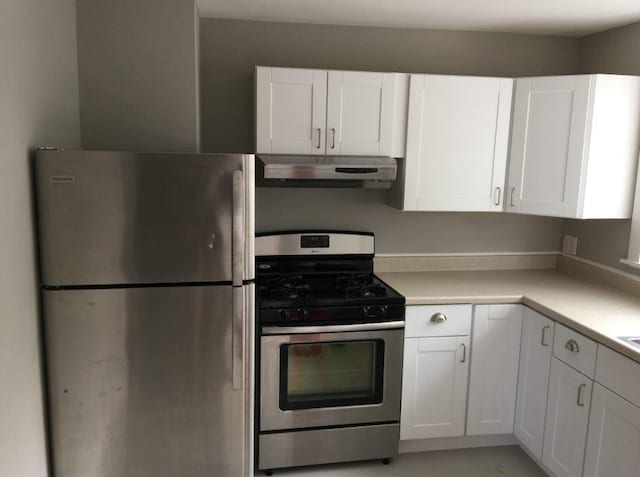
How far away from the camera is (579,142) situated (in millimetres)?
2650

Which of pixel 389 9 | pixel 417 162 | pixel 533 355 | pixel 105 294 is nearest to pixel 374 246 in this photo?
pixel 417 162

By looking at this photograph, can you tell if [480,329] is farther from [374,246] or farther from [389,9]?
[389,9]

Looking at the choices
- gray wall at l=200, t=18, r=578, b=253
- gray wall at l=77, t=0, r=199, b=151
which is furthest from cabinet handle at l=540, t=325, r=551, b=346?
gray wall at l=77, t=0, r=199, b=151

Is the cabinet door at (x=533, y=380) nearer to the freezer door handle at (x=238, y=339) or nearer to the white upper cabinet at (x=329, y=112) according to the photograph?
the white upper cabinet at (x=329, y=112)

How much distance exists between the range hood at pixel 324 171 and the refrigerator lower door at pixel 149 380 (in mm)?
719

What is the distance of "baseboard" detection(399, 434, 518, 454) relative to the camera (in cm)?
284

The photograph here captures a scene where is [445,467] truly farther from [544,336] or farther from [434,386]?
[544,336]

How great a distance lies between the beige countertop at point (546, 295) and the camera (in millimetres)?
2227

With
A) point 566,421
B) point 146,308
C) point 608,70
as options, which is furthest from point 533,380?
point 146,308

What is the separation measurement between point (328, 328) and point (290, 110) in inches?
44.6

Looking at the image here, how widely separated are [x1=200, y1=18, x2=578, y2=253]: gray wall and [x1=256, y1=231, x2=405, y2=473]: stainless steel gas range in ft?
1.75

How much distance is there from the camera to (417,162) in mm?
2838

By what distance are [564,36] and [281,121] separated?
188 centimetres

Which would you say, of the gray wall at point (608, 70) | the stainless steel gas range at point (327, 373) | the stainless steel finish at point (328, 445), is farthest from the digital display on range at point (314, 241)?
the gray wall at point (608, 70)
